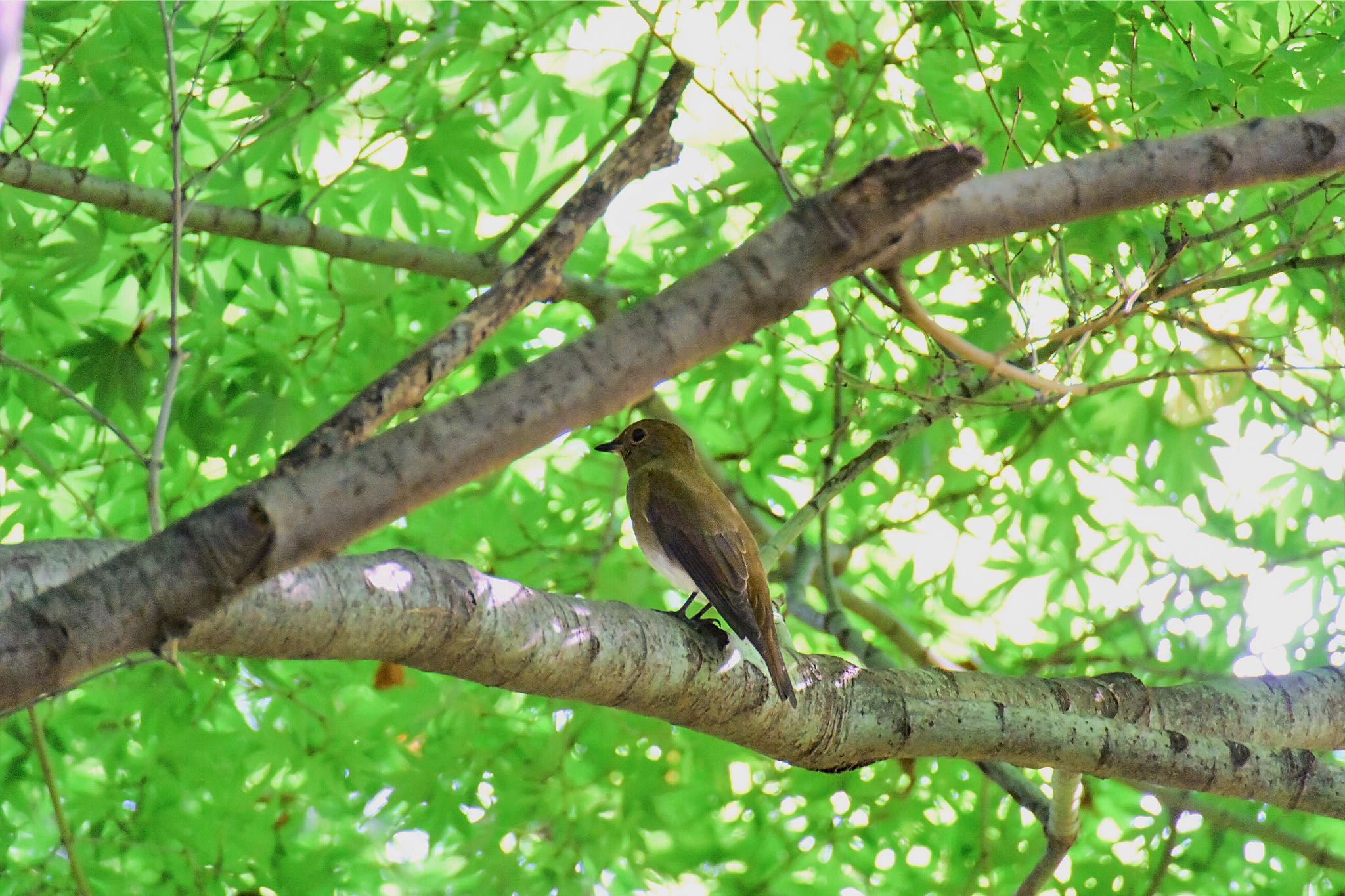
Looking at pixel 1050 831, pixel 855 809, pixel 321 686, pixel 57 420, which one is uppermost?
pixel 57 420

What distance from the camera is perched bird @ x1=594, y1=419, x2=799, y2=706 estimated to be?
325cm

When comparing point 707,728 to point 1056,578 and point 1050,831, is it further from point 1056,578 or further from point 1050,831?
point 1056,578

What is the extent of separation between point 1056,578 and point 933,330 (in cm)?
376

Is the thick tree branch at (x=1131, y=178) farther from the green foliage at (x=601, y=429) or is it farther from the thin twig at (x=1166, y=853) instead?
the thin twig at (x=1166, y=853)

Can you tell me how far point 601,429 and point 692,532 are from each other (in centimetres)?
147

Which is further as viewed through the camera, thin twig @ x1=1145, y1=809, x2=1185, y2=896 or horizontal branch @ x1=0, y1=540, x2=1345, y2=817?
thin twig @ x1=1145, y1=809, x2=1185, y2=896

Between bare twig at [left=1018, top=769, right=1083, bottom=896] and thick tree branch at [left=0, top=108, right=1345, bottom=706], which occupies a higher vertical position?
thick tree branch at [left=0, top=108, right=1345, bottom=706]

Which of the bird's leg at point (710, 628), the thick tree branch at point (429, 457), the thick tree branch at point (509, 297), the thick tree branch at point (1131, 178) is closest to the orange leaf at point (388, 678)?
the bird's leg at point (710, 628)

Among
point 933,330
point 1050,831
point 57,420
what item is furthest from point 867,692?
point 57,420

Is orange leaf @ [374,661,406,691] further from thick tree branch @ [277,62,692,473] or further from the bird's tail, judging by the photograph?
thick tree branch @ [277,62,692,473]

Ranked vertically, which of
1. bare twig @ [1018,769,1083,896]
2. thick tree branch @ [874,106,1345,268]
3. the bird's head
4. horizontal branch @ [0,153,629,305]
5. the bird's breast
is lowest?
bare twig @ [1018,769,1083,896]

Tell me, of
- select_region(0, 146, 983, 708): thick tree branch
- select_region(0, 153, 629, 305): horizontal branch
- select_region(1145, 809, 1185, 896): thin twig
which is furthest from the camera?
select_region(1145, 809, 1185, 896): thin twig

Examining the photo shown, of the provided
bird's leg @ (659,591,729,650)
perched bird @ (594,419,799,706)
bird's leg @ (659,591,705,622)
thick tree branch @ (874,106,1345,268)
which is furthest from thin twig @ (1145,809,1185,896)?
thick tree branch @ (874,106,1345,268)

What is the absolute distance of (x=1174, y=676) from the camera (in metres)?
4.48
